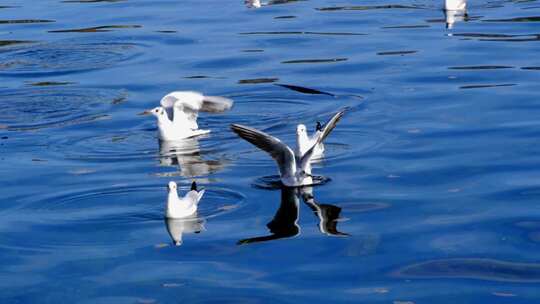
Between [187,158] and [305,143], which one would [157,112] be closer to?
[187,158]

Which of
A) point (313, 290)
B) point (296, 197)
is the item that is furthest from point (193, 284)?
point (296, 197)

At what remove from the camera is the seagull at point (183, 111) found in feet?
67.8

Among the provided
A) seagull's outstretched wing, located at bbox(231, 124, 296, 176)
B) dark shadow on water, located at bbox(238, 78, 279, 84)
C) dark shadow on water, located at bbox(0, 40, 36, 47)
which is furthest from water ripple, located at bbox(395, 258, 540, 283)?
dark shadow on water, located at bbox(0, 40, 36, 47)

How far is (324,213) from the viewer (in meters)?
16.0

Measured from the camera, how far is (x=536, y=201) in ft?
52.4

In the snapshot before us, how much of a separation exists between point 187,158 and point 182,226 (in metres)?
4.25

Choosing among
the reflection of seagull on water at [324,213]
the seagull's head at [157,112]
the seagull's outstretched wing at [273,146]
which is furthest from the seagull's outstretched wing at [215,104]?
the reflection of seagull on water at [324,213]

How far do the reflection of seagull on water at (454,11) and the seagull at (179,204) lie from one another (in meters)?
15.5

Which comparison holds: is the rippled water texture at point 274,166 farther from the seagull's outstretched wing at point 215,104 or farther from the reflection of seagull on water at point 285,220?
the seagull's outstretched wing at point 215,104

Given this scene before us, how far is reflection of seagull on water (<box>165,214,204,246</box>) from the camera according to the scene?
15124mm

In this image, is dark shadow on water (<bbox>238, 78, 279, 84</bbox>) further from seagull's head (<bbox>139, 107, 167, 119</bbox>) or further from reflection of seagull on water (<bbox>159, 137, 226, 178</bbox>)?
reflection of seagull on water (<bbox>159, 137, 226, 178</bbox>)

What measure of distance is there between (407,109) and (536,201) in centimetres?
590

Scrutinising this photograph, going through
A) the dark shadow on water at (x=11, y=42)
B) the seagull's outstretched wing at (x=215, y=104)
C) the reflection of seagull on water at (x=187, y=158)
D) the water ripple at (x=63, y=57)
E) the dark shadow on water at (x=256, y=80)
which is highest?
the dark shadow on water at (x=11, y=42)

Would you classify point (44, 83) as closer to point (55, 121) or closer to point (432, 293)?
point (55, 121)
